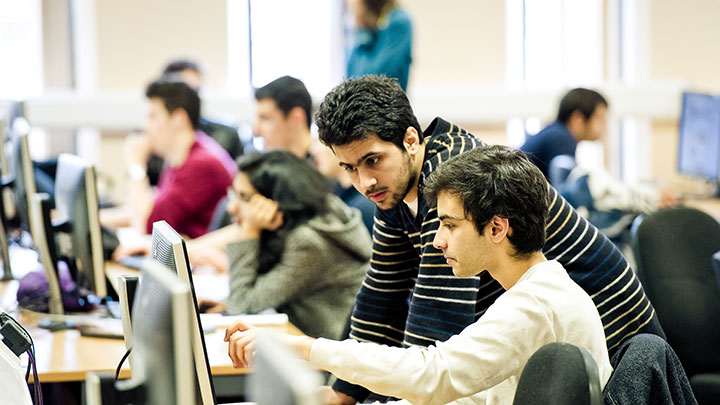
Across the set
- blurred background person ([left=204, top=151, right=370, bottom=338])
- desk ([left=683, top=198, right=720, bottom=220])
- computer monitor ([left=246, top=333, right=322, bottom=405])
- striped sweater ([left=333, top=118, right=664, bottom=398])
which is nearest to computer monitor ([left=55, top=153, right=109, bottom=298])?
blurred background person ([left=204, top=151, right=370, bottom=338])

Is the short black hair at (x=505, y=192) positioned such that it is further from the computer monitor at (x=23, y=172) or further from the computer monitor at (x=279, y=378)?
the computer monitor at (x=23, y=172)

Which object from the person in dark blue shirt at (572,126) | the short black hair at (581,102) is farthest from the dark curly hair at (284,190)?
the short black hair at (581,102)

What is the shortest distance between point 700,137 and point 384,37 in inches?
96.8

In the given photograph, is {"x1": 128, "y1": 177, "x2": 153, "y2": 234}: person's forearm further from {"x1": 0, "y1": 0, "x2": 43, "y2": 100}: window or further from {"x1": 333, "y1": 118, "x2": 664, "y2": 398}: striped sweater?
{"x1": 333, "y1": 118, "x2": 664, "y2": 398}: striped sweater

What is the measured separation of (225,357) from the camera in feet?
6.88

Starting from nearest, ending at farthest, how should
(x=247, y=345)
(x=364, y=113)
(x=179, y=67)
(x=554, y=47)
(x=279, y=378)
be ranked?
(x=279, y=378)
(x=247, y=345)
(x=364, y=113)
(x=179, y=67)
(x=554, y=47)

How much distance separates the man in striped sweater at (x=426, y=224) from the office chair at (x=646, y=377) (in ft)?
0.74

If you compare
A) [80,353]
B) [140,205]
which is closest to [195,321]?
[80,353]

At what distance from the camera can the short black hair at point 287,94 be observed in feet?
11.7

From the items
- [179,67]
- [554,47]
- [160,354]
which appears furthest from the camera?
[554,47]

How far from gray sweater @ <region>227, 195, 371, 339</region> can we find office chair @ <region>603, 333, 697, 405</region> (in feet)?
3.85

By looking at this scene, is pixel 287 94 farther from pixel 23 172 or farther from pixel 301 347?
pixel 301 347

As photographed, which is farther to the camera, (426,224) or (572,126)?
(572,126)

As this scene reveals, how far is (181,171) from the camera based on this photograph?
390 centimetres
